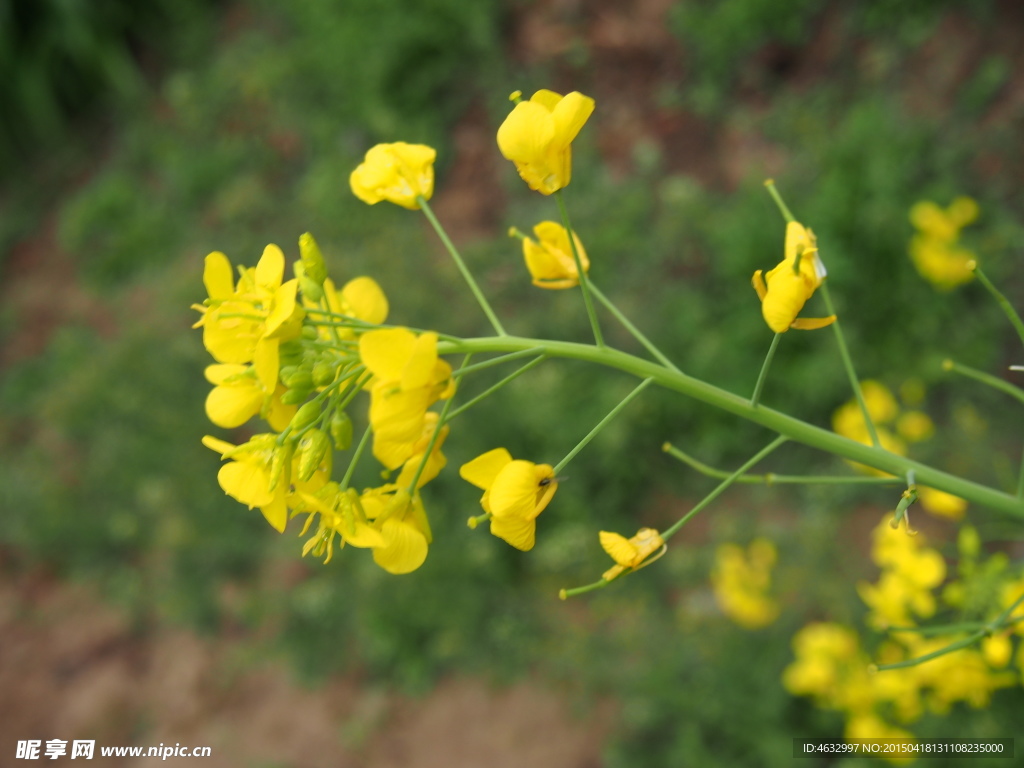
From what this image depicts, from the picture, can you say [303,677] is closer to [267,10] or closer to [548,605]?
[548,605]

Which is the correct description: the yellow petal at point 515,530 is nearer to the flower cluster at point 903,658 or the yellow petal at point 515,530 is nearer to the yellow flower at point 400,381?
the yellow flower at point 400,381

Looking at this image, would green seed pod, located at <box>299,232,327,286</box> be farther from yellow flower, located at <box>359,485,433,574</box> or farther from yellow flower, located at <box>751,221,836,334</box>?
yellow flower, located at <box>751,221,836,334</box>

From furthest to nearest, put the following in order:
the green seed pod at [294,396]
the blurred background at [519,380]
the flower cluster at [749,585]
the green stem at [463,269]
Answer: the blurred background at [519,380], the flower cluster at [749,585], the green stem at [463,269], the green seed pod at [294,396]

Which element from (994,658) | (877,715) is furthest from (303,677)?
(994,658)

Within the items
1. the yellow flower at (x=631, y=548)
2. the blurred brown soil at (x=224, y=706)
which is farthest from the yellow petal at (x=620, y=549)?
the blurred brown soil at (x=224, y=706)

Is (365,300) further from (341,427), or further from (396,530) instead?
(396,530)

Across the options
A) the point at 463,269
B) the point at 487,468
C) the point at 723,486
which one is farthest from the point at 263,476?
the point at 723,486
